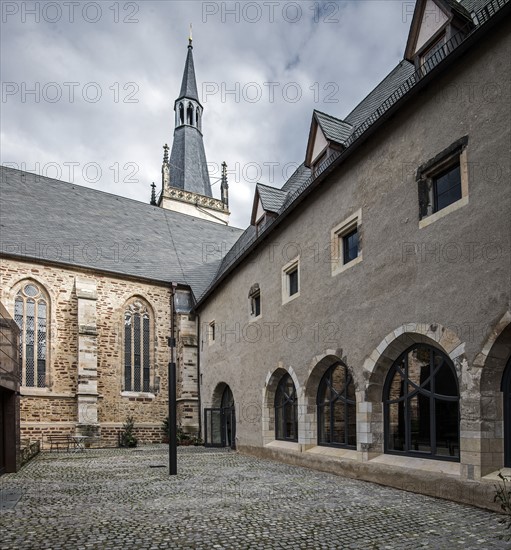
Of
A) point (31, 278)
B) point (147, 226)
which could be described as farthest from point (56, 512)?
point (147, 226)

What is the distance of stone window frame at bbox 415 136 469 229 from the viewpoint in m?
6.98

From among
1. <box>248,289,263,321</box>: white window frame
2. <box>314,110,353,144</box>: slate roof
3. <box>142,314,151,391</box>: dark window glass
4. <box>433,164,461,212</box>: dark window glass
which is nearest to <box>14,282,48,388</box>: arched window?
<box>142,314,151,391</box>: dark window glass

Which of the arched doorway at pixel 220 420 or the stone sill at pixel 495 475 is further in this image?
the arched doorway at pixel 220 420

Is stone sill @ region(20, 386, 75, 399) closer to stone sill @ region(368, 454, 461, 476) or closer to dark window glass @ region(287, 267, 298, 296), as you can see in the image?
dark window glass @ region(287, 267, 298, 296)

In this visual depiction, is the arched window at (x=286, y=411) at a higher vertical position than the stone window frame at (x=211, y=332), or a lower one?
lower

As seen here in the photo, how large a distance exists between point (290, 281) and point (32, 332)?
36.9 ft

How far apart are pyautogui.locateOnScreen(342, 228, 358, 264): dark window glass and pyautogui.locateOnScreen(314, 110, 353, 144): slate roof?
7.68 feet

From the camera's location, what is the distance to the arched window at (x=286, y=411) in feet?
39.6

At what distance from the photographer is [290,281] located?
1273 centimetres

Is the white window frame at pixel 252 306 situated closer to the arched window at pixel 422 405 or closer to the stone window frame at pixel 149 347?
the arched window at pixel 422 405

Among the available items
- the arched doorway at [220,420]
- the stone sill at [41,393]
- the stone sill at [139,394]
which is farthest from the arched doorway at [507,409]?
the stone sill at [139,394]

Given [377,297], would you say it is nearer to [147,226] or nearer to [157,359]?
[157,359]

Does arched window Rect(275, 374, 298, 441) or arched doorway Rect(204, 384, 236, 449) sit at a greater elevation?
arched window Rect(275, 374, 298, 441)

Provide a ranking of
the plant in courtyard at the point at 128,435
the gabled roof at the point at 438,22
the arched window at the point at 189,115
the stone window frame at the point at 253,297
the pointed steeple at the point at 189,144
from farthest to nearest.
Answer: the arched window at the point at 189,115
the pointed steeple at the point at 189,144
the plant in courtyard at the point at 128,435
the stone window frame at the point at 253,297
the gabled roof at the point at 438,22
